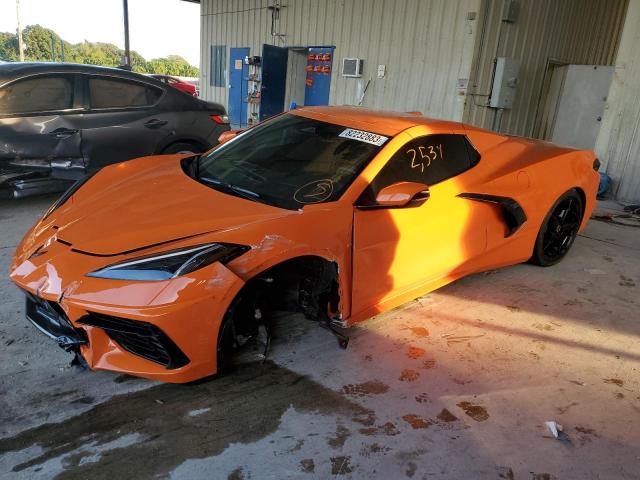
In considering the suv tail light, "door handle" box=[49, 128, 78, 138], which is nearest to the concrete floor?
"door handle" box=[49, 128, 78, 138]

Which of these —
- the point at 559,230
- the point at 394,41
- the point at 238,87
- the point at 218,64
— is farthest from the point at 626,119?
the point at 218,64

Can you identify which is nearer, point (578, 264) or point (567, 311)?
point (567, 311)

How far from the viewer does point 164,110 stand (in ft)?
18.8

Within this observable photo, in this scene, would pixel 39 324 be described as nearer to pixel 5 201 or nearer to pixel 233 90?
pixel 5 201

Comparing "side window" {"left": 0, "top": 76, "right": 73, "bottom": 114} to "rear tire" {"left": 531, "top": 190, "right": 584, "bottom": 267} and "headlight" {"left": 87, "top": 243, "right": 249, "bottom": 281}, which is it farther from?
"rear tire" {"left": 531, "top": 190, "right": 584, "bottom": 267}

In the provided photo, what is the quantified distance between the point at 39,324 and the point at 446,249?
7.79 feet

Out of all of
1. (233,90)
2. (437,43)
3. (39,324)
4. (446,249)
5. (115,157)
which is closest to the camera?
(39,324)

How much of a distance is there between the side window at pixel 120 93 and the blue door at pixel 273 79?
22.9 ft

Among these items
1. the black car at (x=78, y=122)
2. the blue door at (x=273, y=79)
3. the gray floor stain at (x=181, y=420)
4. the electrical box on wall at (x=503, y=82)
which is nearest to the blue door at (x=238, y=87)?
the blue door at (x=273, y=79)

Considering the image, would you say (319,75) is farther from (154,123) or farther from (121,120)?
(121,120)

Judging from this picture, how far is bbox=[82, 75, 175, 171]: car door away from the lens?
5.23 meters

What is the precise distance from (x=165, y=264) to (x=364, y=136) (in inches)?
59.5

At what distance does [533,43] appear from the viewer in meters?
9.69

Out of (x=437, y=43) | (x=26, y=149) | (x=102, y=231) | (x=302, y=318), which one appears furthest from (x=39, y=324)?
(x=437, y=43)
